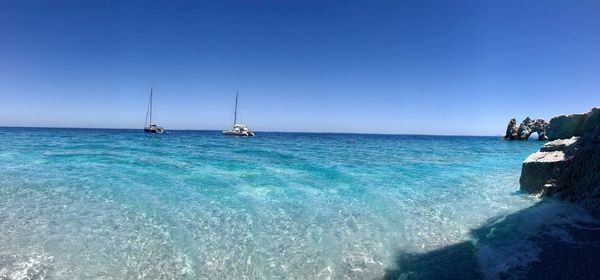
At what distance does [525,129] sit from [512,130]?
171 inches

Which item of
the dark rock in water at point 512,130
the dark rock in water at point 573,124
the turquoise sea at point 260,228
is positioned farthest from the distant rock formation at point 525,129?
the turquoise sea at point 260,228

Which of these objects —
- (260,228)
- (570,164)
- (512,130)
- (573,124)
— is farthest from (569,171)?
(512,130)

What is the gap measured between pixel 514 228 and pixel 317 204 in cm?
579

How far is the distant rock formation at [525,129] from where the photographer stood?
98.7 m

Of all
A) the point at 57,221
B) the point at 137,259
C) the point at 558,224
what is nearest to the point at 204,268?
the point at 137,259

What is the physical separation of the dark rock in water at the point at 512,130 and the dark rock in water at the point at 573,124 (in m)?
107

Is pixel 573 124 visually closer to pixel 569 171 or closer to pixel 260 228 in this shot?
pixel 569 171

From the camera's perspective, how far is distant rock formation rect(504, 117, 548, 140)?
98675mm

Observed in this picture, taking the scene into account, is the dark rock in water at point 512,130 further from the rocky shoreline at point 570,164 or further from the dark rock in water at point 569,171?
the dark rock in water at point 569,171

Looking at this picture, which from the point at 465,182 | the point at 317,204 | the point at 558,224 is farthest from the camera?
the point at 465,182

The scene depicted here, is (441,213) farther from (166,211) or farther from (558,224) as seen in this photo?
(166,211)

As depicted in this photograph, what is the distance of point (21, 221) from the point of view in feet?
29.6

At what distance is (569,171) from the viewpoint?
10.4 metres

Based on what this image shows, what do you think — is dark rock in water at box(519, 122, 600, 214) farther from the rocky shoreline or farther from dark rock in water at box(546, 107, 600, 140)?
dark rock in water at box(546, 107, 600, 140)
